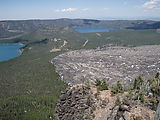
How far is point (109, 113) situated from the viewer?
41.2m

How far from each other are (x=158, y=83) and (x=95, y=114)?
14.0 metres

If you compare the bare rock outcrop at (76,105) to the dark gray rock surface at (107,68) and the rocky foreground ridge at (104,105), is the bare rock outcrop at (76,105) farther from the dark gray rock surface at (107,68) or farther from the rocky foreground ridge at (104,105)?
the dark gray rock surface at (107,68)

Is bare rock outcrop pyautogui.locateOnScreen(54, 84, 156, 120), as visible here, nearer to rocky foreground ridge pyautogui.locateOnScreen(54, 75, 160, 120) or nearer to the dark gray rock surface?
rocky foreground ridge pyautogui.locateOnScreen(54, 75, 160, 120)

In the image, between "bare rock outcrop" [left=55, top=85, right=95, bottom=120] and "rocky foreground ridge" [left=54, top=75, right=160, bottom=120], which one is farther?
"bare rock outcrop" [left=55, top=85, right=95, bottom=120]

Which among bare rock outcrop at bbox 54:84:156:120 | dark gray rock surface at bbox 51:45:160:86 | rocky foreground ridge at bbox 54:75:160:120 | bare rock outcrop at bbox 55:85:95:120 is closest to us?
bare rock outcrop at bbox 54:84:156:120

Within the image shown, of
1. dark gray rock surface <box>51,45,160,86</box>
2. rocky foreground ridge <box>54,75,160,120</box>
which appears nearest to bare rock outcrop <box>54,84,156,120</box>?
rocky foreground ridge <box>54,75,160,120</box>

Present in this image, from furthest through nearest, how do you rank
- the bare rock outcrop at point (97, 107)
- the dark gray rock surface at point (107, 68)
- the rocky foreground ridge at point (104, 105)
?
the dark gray rock surface at point (107, 68)
the rocky foreground ridge at point (104, 105)
the bare rock outcrop at point (97, 107)

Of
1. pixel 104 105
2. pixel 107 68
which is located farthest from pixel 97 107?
pixel 107 68

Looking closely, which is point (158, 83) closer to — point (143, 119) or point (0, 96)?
point (143, 119)

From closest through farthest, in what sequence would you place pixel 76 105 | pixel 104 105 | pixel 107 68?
pixel 104 105, pixel 76 105, pixel 107 68

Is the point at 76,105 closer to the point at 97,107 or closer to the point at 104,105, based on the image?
the point at 97,107

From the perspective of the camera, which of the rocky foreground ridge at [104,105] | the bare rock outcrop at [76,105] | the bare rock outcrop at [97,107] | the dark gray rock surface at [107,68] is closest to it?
the bare rock outcrop at [97,107]

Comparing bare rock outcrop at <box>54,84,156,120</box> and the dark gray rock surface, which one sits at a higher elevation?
bare rock outcrop at <box>54,84,156,120</box>

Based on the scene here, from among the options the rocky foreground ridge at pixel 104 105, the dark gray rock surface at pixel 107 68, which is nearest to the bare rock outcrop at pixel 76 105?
the rocky foreground ridge at pixel 104 105
